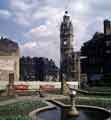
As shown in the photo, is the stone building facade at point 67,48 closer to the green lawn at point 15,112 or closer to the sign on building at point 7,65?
the sign on building at point 7,65

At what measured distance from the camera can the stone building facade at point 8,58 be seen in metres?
94.6

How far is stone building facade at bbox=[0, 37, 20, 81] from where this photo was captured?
3723 inches

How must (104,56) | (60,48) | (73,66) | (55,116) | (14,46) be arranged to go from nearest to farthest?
1. (55,116)
2. (104,56)
3. (14,46)
4. (73,66)
5. (60,48)

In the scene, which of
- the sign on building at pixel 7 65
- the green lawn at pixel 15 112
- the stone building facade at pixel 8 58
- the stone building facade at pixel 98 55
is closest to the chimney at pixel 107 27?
the stone building facade at pixel 98 55

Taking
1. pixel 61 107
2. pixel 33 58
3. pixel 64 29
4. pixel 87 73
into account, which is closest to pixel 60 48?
pixel 64 29

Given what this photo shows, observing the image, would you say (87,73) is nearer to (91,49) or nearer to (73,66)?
(91,49)

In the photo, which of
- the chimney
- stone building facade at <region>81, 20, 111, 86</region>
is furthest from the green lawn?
the chimney

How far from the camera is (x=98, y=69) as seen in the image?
101 m

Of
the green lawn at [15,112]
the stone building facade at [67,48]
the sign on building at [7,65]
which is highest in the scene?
the stone building facade at [67,48]

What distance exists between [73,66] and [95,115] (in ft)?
339

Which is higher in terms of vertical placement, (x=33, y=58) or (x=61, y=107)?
(x=33, y=58)

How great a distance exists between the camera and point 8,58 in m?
99.2

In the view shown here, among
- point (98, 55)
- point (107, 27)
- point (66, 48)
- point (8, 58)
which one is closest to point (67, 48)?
point (66, 48)

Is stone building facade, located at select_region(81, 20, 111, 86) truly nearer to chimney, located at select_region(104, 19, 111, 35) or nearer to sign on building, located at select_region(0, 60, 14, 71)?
chimney, located at select_region(104, 19, 111, 35)
